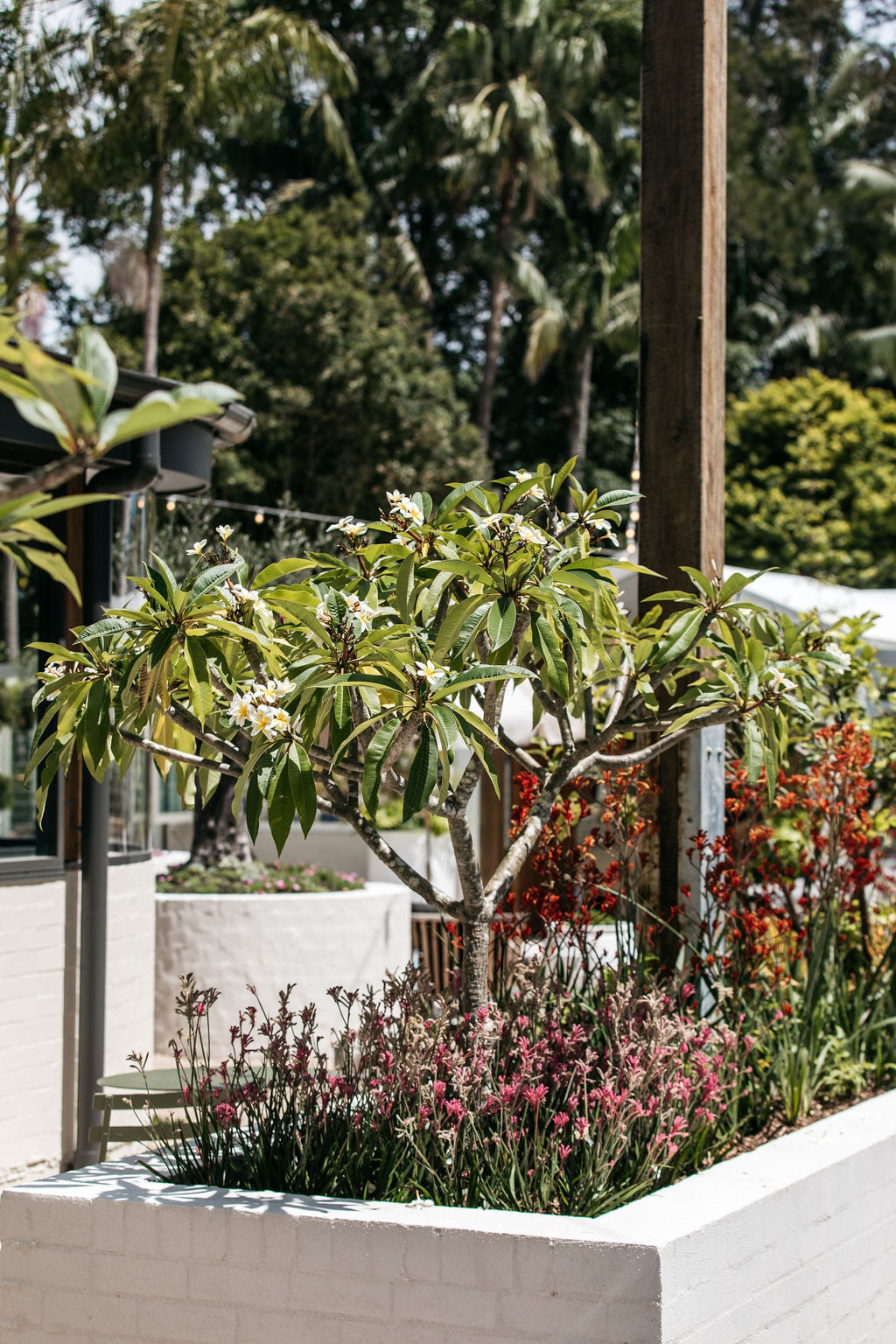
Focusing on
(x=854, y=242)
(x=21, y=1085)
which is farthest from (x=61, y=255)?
(x=21, y=1085)

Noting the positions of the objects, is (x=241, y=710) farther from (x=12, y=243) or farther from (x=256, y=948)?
(x=12, y=243)

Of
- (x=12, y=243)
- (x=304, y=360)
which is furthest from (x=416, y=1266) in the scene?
(x=304, y=360)

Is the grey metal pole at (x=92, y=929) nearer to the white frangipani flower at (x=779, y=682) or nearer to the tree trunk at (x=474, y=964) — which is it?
the tree trunk at (x=474, y=964)

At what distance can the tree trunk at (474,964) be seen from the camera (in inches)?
128

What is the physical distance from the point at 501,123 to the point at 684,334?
21036mm

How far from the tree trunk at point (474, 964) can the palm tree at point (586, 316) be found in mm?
21912

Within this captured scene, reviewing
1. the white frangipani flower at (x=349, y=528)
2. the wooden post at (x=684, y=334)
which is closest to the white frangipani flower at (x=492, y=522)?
the white frangipani flower at (x=349, y=528)

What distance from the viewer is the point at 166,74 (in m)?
15.1

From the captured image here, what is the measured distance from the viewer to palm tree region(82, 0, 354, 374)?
1517 cm

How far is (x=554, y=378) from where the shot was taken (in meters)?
28.6

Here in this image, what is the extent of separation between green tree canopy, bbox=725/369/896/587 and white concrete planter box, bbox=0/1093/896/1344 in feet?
60.8

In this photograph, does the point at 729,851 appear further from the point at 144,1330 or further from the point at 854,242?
the point at 854,242

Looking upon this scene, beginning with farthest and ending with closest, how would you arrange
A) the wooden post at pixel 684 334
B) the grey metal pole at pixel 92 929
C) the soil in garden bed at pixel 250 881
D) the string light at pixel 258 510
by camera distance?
the string light at pixel 258 510 < the soil in garden bed at pixel 250 881 < the grey metal pole at pixel 92 929 < the wooden post at pixel 684 334

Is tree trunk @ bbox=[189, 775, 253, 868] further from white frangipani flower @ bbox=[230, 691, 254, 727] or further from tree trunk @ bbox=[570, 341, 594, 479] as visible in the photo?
tree trunk @ bbox=[570, 341, 594, 479]
